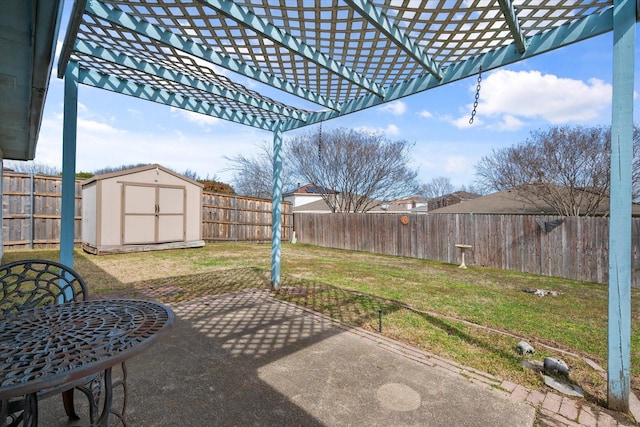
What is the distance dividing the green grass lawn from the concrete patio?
1.08 ft

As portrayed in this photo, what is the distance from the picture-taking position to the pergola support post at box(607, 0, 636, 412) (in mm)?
1913

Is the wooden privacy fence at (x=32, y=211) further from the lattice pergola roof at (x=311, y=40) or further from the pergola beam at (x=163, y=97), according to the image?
the lattice pergola roof at (x=311, y=40)

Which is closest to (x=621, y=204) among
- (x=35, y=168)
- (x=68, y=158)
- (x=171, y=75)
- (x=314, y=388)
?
(x=314, y=388)

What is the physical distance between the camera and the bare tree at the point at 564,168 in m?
10.1

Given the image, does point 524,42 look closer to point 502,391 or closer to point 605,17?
point 605,17

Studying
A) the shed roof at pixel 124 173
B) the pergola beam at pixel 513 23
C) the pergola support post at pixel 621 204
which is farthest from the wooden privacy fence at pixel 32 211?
the pergola support post at pixel 621 204

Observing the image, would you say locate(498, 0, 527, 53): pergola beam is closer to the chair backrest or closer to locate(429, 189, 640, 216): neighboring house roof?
the chair backrest

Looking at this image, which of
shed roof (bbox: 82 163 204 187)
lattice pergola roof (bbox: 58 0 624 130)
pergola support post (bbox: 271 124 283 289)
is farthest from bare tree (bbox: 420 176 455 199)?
lattice pergola roof (bbox: 58 0 624 130)

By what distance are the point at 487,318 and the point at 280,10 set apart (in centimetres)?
383

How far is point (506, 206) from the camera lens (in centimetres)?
1555

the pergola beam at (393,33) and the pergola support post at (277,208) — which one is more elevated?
the pergola beam at (393,33)

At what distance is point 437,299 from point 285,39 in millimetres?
3932

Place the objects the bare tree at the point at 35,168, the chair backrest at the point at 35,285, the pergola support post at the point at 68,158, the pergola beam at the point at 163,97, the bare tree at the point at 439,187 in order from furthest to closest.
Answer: the bare tree at the point at 439,187 < the bare tree at the point at 35,168 < the pergola beam at the point at 163,97 < the pergola support post at the point at 68,158 < the chair backrest at the point at 35,285

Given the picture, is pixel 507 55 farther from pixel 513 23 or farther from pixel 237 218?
pixel 237 218
